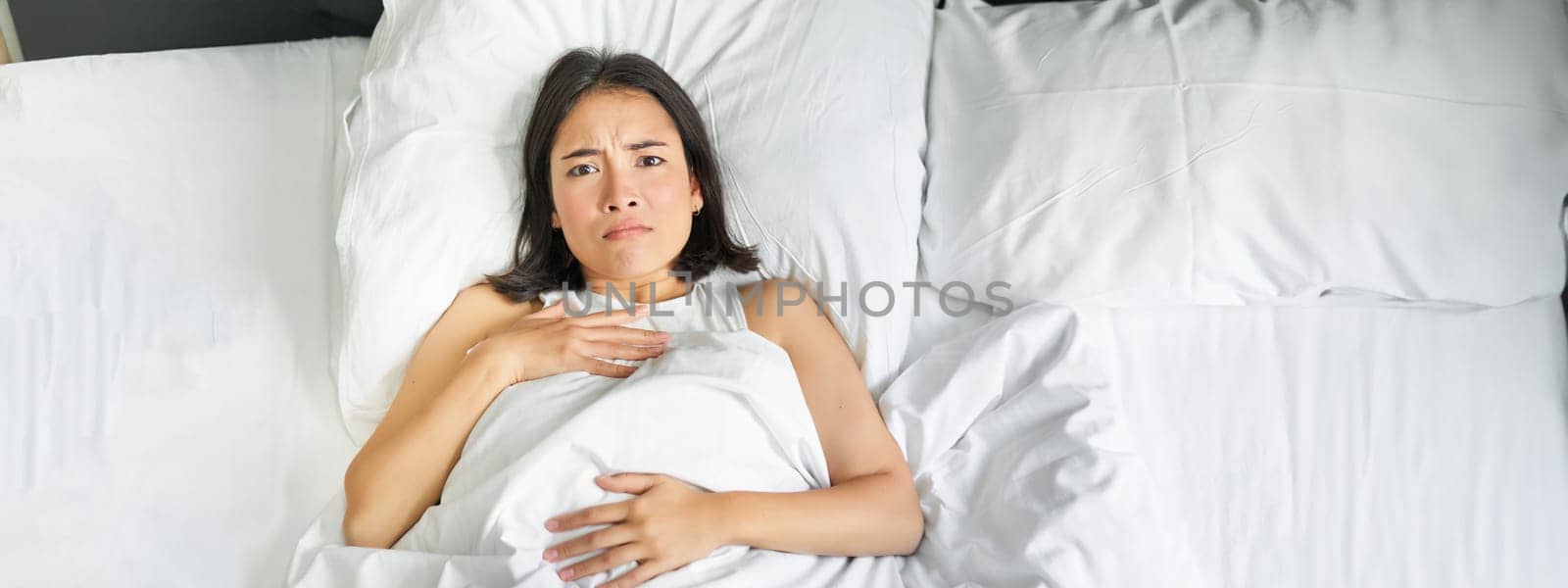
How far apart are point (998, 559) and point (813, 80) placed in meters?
0.63

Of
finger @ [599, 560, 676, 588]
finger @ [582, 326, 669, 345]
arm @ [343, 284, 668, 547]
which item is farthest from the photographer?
finger @ [582, 326, 669, 345]

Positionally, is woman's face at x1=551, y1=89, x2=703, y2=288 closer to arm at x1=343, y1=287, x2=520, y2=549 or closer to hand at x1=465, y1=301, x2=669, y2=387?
hand at x1=465, y1=301, x2=669, y2=387

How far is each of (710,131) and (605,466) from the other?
1.60ft

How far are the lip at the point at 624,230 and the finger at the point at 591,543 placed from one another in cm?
35

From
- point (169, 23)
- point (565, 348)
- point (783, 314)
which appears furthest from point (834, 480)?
point (169, 23)

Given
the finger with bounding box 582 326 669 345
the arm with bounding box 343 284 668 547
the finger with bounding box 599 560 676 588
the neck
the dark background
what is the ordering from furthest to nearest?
1. the dark background
2. the neck
3. the finger with bounding box 582 326 669 345
4. the arm with bounding box 343 284 668 547
5. the finger with bounding box 599 560 676 588

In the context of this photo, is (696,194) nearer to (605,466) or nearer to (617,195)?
(617,195)

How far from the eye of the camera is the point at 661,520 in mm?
1100

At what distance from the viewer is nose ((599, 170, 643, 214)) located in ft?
4.21

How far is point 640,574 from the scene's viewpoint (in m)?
1.09

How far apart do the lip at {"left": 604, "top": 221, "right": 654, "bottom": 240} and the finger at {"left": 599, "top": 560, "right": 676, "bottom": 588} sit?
382 mm

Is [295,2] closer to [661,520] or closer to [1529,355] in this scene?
[661,520]

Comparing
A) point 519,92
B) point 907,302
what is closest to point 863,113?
point 907,302

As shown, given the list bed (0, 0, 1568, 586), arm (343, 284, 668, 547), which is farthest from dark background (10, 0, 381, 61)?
arm (343, 284, 668, 547)
